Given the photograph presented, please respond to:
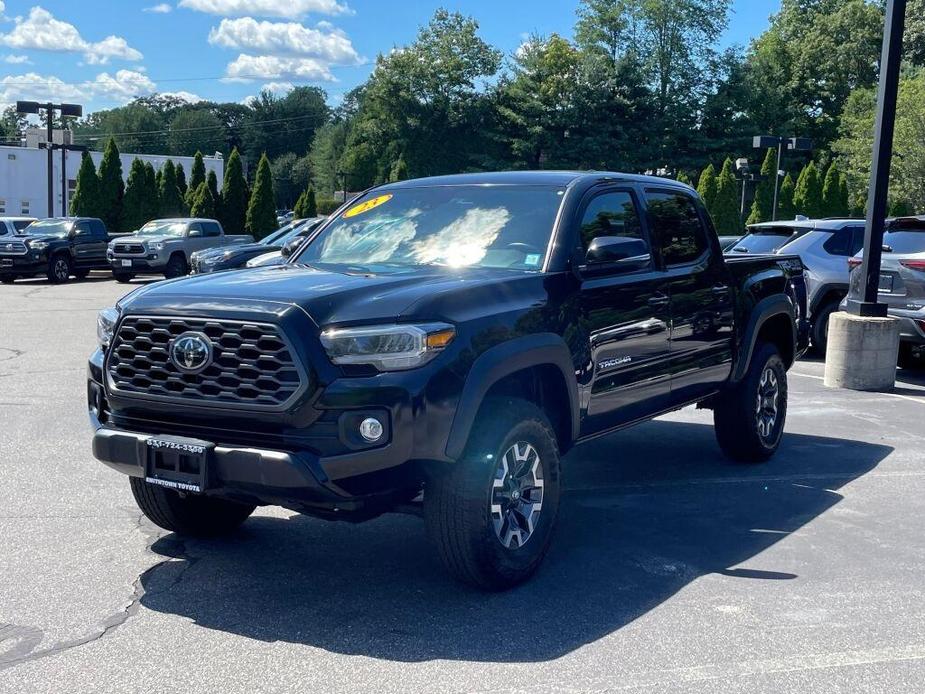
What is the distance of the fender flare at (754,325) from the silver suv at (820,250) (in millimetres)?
6019

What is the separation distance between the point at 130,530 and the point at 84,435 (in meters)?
2.67

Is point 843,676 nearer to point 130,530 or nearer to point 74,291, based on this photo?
point 130,530

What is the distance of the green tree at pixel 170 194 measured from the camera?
40406 millimetres

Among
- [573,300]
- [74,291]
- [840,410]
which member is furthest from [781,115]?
[573,300]

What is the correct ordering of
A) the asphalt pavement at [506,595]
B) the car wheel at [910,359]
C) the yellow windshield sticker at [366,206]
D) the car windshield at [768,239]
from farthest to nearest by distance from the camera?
the car windshield at [768,239], the car wheel at [910,359], the yellow windshield sticker at [366,206], the asphalt pavement at [506,595]

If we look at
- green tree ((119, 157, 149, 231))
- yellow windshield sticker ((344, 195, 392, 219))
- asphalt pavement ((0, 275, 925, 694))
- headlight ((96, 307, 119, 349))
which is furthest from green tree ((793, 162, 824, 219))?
headlight ((96, 307, 119, 349))

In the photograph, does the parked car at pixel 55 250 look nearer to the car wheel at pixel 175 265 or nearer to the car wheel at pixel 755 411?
the car wheel at pixel 175 265

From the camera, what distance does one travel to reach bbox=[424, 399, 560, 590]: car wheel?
183 inches

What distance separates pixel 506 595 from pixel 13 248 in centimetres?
2517

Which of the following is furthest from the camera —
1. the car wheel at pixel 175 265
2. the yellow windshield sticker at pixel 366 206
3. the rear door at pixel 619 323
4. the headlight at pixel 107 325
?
the car wheel at pixel 175 265

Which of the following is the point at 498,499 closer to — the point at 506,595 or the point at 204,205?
the point at 506,595

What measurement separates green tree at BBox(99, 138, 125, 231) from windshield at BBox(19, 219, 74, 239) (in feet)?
29.9

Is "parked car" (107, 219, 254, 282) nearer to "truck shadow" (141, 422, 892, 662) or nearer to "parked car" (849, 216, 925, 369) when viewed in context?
"parked car" (849, 216, 925, 369)

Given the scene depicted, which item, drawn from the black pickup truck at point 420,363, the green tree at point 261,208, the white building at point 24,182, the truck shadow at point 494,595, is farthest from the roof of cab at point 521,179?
the white building at point 24,182
